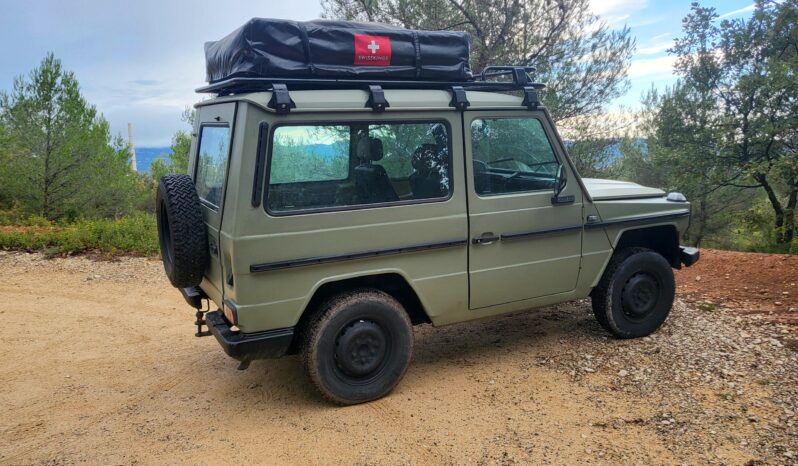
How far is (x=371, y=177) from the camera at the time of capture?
12.7ft

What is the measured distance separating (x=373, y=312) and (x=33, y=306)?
4.62m

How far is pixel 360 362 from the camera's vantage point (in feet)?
12.8

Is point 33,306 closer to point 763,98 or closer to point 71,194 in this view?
point 71,194

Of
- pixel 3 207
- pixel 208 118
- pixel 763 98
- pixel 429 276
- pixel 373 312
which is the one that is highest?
pixel 763 98

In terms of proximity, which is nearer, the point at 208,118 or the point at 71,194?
the point at 208,118

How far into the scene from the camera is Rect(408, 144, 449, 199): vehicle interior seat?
13.0ft

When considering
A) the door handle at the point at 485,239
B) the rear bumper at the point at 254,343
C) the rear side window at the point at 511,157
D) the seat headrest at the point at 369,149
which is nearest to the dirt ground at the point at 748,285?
the rear side window at the point at 511,157

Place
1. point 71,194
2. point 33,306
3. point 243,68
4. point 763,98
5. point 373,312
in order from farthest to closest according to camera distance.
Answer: point 71,194 → point 763,98 → point 33,306 → point 373,312 → point 243,68

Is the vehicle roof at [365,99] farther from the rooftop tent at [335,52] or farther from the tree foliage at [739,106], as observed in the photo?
the tree foliage at [739,106]

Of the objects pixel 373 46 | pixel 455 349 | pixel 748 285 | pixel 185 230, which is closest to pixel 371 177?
pixel 373 46

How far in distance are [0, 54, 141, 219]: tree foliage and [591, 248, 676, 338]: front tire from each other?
1115cm

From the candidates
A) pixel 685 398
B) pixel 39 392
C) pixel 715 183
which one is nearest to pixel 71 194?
pixel 39 392

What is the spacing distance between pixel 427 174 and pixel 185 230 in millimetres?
1632

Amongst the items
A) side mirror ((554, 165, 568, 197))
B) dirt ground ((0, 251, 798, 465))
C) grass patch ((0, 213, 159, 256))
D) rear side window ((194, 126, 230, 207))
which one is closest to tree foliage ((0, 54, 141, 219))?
grass patch ((0, 213, 159, 256))
